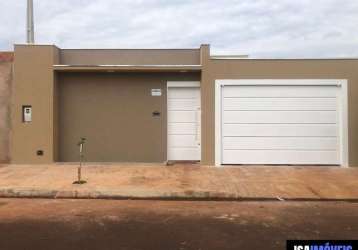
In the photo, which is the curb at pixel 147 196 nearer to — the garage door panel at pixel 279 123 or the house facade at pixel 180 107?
the house facade at pixel 180 107

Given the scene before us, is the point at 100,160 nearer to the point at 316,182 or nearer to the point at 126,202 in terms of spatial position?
the point at 126,202

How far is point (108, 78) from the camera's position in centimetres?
1678

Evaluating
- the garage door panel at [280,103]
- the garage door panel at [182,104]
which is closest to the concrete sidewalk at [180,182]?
the garage door panel at [280,103]

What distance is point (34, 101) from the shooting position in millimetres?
16188

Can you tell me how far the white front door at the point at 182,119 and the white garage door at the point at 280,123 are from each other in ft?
3.78

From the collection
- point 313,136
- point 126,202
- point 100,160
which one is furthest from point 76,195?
point 313,136

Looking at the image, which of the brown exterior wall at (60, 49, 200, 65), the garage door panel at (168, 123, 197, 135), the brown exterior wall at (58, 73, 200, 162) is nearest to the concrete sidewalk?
the brown exterior wall at (58, 73, 200, 162)

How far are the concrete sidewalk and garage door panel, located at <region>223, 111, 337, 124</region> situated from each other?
5.16ft

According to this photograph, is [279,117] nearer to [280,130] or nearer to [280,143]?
[280,130]

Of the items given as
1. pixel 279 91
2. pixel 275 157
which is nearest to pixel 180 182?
pixel 275 157

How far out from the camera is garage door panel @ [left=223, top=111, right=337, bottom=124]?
1595cm

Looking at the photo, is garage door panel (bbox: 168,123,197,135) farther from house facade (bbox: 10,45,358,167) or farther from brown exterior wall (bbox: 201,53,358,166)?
brown exterior wall (bbox: 201,53,358,166)

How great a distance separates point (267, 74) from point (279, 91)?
2.22 feet

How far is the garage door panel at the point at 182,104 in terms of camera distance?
16750 mm
